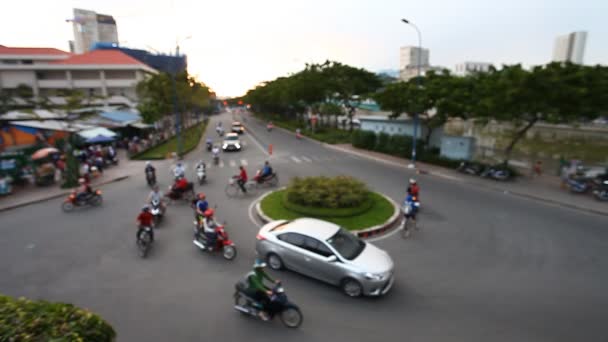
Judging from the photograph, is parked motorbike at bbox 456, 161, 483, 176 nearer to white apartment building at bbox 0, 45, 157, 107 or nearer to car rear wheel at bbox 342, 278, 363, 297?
car rear wheel at bbox 342, 278, 363, 297

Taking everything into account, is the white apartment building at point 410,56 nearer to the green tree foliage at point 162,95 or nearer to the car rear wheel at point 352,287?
the green tree foliage at point 162,95

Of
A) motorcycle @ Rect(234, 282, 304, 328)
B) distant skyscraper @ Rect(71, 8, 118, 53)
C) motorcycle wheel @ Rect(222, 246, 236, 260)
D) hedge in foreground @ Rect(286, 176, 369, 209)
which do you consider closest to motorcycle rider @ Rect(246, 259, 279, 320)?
motorcycle @ Rect(234, 282, 304, 328)

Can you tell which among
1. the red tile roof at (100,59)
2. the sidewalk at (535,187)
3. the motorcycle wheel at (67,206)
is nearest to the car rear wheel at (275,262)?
the motorcycle wheel at (67,206)

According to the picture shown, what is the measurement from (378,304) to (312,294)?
1.50 metres

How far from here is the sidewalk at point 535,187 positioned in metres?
13.6

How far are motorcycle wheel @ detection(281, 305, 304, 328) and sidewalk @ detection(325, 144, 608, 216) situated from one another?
13.5 metres

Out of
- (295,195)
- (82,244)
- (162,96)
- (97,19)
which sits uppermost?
(97,19)

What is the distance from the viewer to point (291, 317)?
641cm

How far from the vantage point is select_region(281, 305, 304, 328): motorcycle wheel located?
6.36 meters

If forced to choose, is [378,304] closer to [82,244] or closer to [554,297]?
[554,297]

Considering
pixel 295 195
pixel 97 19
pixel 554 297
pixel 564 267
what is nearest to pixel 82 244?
pixel 295 195

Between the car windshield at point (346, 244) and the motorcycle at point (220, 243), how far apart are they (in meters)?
3.04

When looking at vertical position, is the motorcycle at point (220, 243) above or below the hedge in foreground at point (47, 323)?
below

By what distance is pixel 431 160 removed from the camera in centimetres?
2230
